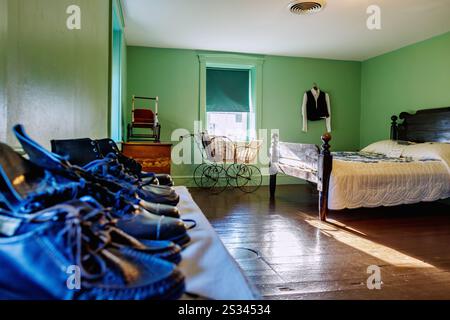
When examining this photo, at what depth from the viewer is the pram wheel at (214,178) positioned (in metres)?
5.17

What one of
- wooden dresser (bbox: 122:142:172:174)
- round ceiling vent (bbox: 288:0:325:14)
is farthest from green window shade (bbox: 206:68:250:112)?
wooden dresser (bbox: 122:142:172:174)

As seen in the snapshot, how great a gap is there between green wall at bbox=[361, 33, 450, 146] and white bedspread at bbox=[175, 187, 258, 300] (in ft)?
15.5

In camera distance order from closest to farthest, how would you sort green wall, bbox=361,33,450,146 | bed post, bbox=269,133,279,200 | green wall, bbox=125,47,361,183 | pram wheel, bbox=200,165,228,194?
green wall, bbox=361,33,450,146, bed post, bbox=269,133,279,200, green wall, bbox=125,47,361,183, pram wheel, bbox=200,165,228,194

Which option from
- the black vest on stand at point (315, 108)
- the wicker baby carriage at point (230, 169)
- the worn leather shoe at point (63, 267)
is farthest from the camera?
the black vest on stand at point (315, 108)

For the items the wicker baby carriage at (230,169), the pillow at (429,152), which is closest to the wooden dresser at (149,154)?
the wicker baby carriage at (230,169)

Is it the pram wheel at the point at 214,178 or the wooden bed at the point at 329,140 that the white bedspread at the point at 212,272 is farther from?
the pram wheel at the point at 214,178

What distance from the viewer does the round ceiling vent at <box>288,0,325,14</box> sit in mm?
3111

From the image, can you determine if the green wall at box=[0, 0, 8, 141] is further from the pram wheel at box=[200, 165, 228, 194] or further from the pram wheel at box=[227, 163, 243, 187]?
the pram wheel at box=[227, 163, 243, 187]

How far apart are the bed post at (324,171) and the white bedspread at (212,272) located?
2.43m

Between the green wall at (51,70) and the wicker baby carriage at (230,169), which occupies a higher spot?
the green wall at (51,70)

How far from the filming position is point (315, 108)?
18.0 feet

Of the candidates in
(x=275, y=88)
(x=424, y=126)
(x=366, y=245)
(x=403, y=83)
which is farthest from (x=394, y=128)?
(x=366, y=245)
